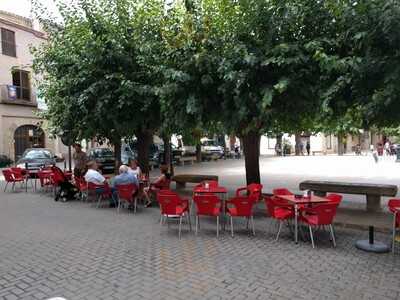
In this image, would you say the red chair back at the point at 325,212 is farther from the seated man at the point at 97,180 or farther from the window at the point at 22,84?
the window at the point at 22,84

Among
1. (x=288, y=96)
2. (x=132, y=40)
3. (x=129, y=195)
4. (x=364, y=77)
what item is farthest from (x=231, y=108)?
(x=132, y=40)

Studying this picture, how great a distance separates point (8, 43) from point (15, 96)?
394cm

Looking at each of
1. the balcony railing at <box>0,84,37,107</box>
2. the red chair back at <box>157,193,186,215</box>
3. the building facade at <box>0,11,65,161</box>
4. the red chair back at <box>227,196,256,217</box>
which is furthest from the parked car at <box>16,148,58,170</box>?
the red chair back at <box>227,196,256,217</box>

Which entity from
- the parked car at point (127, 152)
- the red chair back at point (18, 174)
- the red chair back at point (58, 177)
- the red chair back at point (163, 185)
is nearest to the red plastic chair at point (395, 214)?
the red chair back at point (163, 185)

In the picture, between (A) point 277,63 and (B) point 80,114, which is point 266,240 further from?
(B) point 80,114

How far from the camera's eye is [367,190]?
826cm

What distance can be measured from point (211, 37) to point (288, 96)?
88.1 inches

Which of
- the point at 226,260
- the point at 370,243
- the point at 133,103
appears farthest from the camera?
the point at 133,103

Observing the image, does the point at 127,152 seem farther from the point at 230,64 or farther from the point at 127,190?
the point at 230,64

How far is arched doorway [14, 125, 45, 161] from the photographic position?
27406mm

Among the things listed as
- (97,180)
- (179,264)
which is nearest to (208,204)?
(179,264)

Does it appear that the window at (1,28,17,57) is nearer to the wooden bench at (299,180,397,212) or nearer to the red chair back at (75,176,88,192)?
the red chair back at (75,176,88,192)

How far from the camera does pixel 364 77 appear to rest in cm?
625

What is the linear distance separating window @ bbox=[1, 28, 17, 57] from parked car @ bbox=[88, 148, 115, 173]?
12244 mm
